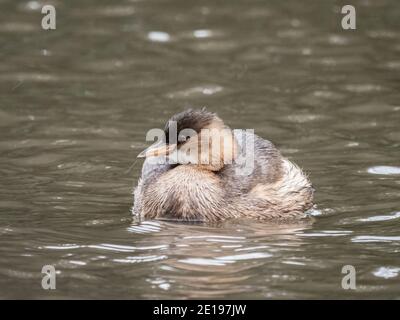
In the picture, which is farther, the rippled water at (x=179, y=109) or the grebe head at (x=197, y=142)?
the grebe head at (x=197, y=142)

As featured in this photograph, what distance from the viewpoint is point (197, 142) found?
1059 centimetres

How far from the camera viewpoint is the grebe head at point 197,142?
10.5 meters

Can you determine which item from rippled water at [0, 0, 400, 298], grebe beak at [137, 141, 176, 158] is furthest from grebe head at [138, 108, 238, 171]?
rippled water at [0, 0, 400, 298]

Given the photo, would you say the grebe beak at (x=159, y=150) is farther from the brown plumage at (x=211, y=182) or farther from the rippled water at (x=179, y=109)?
the rippled water at (x=179, y=109)

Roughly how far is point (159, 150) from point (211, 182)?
604mm

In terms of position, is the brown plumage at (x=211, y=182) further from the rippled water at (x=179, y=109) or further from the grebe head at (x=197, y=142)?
the rippled water at (x=179, y=109)

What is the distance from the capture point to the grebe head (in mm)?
10539

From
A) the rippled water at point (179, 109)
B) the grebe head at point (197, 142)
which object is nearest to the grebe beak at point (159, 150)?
the grebe head at point (197, 142)

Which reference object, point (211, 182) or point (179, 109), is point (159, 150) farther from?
point (179, 109)

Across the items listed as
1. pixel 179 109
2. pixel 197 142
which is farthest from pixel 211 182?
pixel 179 109

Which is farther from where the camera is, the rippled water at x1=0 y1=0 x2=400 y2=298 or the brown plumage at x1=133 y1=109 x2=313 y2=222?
the brown plumage at x1=133 y1=109 x2=313 y2=222

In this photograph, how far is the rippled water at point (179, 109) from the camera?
8.99m

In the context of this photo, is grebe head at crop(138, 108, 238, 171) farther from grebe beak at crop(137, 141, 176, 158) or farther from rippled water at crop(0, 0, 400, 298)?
rippled water at crop(0, 0, 400, 298)

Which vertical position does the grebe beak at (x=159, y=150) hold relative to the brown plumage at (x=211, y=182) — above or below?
above
